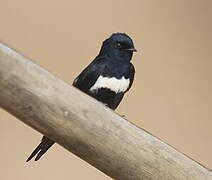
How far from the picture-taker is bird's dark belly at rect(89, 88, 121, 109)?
122 cm

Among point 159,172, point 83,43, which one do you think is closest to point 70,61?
point 83,43

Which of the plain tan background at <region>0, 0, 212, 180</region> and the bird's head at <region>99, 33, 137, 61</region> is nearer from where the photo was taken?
the bird's head at <region>99, 33, 137, 61</region>

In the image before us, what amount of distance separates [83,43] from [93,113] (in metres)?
0.90

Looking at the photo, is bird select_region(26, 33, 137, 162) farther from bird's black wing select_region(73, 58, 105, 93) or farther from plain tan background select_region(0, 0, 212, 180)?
plain tan background select_region(0, 0, 212, 180)

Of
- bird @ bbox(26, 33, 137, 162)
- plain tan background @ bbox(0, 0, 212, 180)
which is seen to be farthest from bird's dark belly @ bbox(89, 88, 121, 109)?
plain tan background @ bbox(0, 0, 212, 180)

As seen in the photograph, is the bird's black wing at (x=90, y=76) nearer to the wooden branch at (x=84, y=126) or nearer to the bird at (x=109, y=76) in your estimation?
the bird at (x=109, y=76)

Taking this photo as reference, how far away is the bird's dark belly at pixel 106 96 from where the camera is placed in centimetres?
122

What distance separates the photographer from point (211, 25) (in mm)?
1870

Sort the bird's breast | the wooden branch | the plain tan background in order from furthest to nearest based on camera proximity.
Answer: the plain tan background < the bird's breast < the wooden branch

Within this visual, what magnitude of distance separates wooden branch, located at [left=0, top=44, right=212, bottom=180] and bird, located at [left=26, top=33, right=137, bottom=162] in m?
0.40

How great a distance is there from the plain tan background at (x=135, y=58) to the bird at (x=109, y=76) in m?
0.33

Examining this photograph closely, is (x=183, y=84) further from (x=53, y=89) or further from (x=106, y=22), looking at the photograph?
(x=53, y=89)

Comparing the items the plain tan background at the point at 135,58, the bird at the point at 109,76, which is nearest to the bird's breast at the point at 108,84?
the bird at the point at 109,76

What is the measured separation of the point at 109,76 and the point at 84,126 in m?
0.47
